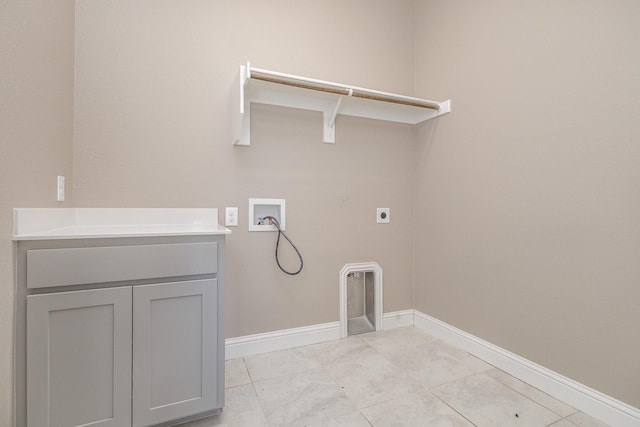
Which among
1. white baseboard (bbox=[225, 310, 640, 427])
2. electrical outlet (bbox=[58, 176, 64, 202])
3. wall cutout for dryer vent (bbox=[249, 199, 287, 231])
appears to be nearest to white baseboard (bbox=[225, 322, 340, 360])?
white baseboard (bbox=[225, 310, 640, 427])

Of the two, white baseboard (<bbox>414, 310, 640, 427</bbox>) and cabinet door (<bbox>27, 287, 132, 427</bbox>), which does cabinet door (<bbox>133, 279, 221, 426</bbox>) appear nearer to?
cabinet door (<bbox>27, 287, 132, 427</bbox>)

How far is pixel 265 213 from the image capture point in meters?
2.03

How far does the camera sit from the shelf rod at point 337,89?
5.70 feet

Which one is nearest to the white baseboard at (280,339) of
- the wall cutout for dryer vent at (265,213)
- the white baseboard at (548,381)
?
the white baseboard at (548,381)

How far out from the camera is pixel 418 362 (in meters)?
1.87

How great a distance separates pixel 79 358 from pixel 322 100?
6.24 feet

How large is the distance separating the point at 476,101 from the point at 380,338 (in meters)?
1.77

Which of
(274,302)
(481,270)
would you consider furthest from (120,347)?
(481,270)

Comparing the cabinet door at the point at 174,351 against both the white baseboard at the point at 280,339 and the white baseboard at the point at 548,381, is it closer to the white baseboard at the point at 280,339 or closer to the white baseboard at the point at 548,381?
the white baseboard at the point at 280,339

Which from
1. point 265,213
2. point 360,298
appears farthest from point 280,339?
point 265,213

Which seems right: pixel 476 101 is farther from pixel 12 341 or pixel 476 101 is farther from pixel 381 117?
pixel 12 341

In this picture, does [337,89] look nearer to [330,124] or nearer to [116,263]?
[330,124]

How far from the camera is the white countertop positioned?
1.13 meters

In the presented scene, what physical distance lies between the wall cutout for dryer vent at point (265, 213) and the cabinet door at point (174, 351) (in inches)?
26.9
